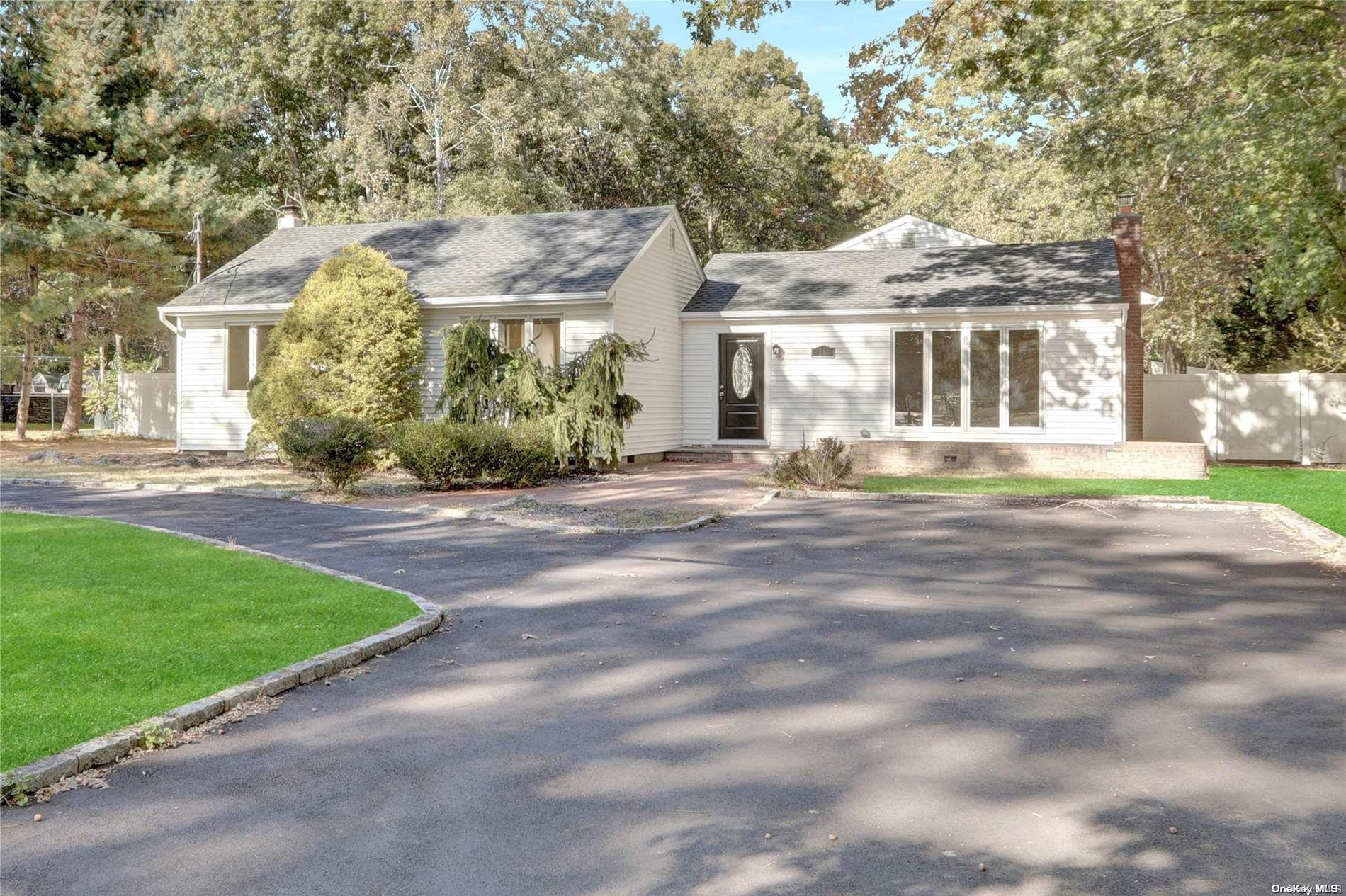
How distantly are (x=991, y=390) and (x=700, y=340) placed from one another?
19.3ft

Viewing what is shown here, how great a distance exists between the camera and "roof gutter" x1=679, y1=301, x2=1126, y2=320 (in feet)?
63.5

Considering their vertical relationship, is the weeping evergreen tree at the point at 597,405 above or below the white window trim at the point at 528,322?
below

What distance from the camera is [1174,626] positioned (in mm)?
7172

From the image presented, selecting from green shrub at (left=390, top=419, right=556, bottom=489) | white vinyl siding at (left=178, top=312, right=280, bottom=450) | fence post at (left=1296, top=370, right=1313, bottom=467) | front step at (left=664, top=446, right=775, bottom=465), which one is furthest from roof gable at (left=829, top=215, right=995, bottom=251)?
green shrub at (left=390, top=419, right=556, bottom=489)

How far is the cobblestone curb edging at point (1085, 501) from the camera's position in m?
12.7

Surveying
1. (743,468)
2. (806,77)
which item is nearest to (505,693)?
(743,468)

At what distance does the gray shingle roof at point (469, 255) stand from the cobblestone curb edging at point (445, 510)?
5761 mm

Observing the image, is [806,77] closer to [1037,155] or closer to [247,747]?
[1037,155]

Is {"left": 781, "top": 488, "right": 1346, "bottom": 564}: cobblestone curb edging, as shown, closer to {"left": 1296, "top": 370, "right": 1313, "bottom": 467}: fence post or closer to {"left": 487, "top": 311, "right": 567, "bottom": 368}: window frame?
{"left": 487, "top": 311, "right": 567, "bottom": 368}: window frame

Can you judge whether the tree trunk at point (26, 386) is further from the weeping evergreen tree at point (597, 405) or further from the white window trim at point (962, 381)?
the white window trim at point (962, 381)

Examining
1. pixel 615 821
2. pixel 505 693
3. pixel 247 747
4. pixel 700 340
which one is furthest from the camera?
pixel 700 340

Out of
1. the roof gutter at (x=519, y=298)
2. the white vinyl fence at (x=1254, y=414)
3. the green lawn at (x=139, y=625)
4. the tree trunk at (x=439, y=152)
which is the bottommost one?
the green lawn at (x=139, y=625)

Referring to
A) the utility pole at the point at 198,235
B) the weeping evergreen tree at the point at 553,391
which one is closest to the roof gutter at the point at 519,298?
the weeping evergreen tree at the point at 553,391

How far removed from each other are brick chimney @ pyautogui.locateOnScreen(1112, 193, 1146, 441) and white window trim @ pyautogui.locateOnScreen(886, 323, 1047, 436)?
165 centimetres
